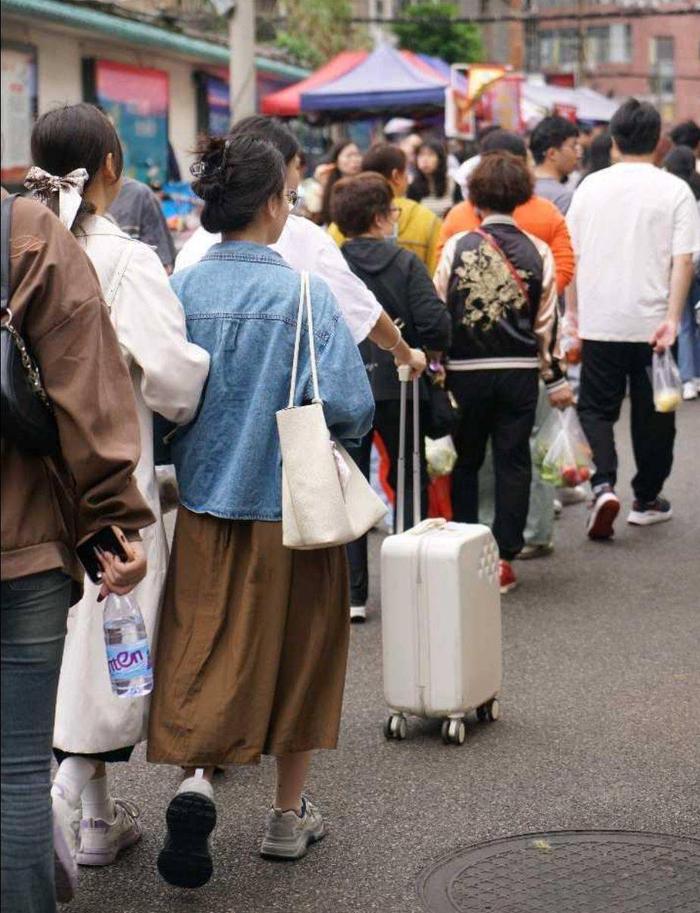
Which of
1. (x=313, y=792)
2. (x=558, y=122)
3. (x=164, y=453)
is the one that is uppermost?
(x=558, y=122)

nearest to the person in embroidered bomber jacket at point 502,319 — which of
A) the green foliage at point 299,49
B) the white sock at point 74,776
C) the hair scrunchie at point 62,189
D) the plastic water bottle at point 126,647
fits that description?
the hair scrunchie at point 62,189

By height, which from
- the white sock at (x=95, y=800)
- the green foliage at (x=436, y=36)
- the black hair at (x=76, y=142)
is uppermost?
the green foliage at (x=436, y=36)

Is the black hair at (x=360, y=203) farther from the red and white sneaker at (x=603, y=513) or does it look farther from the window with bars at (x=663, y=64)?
the window with bars at (x=663, y=64)

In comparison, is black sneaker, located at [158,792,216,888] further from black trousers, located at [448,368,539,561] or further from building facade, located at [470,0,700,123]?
building facade, located at [470,0,700,123]

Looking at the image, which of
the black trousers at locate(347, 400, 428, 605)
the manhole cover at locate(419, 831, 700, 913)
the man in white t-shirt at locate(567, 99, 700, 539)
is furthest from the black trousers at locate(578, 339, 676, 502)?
the manhole cover at locate(419, 831, 700, 913)

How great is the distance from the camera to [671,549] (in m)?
8.30

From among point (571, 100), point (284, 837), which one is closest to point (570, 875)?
point (284, 837)

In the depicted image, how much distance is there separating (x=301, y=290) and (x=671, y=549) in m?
4.50

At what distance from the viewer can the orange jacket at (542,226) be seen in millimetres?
8078

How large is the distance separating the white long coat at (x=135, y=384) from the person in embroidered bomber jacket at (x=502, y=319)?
3130mm

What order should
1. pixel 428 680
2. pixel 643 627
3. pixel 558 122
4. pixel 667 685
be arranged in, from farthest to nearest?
pixel 558 122 → pixel 643 627 → pixel 667 685 → pixel 428 680

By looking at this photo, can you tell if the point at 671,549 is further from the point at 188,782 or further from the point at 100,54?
the point at 100,54

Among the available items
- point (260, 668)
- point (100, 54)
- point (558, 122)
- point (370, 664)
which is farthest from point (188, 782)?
point (100, 54)

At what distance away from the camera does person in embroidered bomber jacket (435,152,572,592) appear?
710cm
